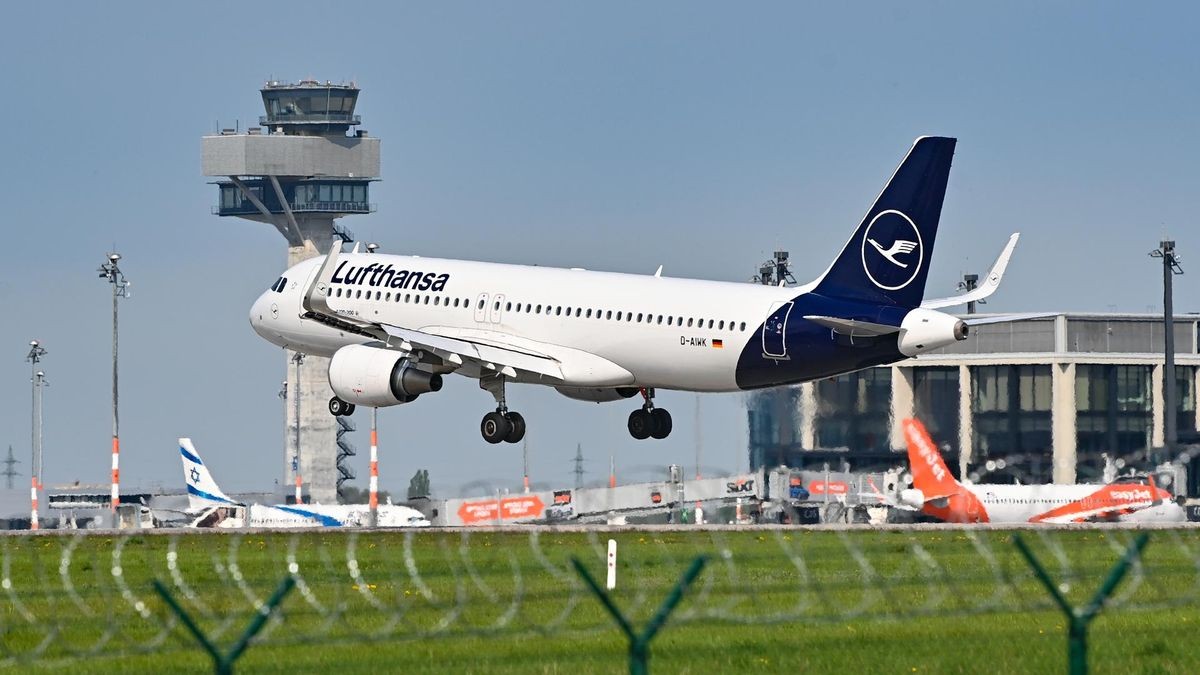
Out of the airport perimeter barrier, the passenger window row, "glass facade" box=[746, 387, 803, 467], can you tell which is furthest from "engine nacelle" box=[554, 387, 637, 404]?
"glass facade" box=[746, 387, 803, 467]

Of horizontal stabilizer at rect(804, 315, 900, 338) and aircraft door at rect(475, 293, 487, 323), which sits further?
aircraft door at rect(475, 293, 487, 323)

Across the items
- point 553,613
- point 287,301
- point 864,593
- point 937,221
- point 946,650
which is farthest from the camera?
point 287,301

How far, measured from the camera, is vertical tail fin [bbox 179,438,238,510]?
362 ft

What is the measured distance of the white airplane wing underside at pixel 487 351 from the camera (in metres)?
58.9

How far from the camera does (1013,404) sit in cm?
9781

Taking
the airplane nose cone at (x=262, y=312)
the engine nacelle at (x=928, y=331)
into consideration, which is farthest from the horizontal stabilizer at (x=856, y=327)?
the airplane nose cone at (x=262, y=312)

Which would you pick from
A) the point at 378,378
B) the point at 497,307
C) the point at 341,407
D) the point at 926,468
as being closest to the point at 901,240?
the point at 497,307

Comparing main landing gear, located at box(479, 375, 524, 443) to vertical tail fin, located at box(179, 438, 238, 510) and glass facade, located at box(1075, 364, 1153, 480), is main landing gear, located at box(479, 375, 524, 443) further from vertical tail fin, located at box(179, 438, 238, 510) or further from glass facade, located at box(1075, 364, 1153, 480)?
vertical tail fin, located at box(179, 438, 238, 510)

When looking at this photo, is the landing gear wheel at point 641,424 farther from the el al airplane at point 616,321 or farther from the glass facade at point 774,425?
the glass facade at point 774,425

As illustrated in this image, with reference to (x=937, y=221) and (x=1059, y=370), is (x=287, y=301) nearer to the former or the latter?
(x=937, y=221)

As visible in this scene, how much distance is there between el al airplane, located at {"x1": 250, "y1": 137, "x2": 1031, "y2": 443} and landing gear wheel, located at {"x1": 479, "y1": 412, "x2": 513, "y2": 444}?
0.06 metres

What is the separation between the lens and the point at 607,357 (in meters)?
58.7

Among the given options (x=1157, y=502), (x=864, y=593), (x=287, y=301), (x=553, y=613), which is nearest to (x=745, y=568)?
(x=864, y=593)

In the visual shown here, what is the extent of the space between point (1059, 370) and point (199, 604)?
245ft
